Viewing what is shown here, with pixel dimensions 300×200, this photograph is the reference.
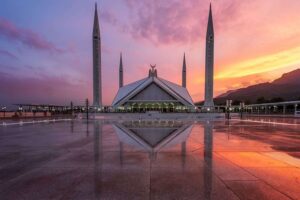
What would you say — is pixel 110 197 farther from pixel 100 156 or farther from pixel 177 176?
pixel 100 156

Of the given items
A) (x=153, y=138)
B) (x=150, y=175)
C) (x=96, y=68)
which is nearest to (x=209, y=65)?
(x=96, y=68)

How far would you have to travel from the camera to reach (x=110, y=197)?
125 inches

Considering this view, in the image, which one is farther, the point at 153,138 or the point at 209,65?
the point at 209,65

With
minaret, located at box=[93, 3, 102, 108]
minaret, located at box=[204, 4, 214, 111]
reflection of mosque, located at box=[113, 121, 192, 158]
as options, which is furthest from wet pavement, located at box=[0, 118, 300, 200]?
minaret, located at box=[204, 4, 214, 111]

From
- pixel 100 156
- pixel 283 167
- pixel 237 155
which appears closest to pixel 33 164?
pixel 100 156

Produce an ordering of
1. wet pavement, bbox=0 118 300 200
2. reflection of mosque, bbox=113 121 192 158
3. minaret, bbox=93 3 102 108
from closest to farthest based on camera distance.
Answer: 1. wet pavement, bbox=0 118 300 200
2. reflection of mosque, bbox=113 121 192 158
3. minaret, bbox=93 3 102 108

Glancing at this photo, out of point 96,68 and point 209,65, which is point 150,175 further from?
point 209,65

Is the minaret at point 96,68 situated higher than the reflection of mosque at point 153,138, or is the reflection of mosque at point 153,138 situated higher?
the minaret at point 96,68

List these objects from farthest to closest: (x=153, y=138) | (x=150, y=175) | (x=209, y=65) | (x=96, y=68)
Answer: (x=209, y=65) → (x=96, y=68) → (x=153, y=138) → (x=150, y=175)

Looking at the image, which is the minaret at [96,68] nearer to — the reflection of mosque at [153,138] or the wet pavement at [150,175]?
the reflection of mosque at [153,138]

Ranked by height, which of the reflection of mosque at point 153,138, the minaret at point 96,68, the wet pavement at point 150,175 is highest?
the minaret at point 96,68

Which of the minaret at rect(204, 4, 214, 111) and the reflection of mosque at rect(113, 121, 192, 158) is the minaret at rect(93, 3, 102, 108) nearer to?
the minaret at rect(204, 4, 214, 111)

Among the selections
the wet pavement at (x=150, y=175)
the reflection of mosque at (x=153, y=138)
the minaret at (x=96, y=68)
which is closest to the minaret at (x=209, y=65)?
the minaret at (x=96, y=68)

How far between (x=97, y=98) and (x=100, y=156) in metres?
41.4
